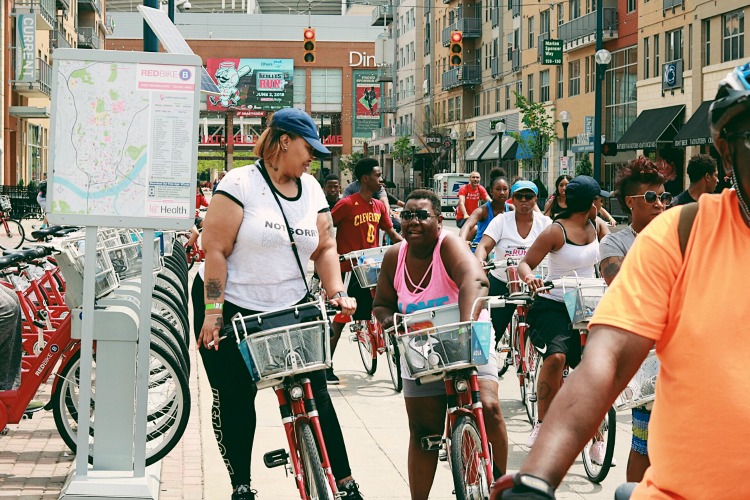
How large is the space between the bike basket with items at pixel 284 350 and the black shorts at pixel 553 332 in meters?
2.78

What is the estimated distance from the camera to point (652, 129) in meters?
43.6

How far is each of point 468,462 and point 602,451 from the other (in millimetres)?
2024

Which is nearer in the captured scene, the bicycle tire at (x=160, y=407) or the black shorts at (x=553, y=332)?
the bicycle tire at (x=160, y=407)

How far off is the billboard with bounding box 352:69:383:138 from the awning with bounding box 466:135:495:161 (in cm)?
6051

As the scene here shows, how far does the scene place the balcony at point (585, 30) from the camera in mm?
50094

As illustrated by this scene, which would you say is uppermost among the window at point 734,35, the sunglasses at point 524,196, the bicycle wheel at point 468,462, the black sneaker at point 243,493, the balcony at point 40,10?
the balcony at point 40,10

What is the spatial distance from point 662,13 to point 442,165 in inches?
1615

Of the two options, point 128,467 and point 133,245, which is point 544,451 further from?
point 133,245

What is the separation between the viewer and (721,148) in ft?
6.81

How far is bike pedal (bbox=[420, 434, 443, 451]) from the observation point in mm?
5516

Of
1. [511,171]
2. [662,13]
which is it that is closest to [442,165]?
[511,171]

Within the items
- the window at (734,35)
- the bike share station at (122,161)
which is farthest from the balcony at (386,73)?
the bike share station at (122,161)

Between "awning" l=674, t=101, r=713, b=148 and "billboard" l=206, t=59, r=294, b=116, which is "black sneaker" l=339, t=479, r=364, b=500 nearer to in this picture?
"awning" l=674, t=101, r=713, b=148

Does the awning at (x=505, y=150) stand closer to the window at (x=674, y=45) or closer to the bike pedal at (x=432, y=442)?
the window at (x=674, y=45)
